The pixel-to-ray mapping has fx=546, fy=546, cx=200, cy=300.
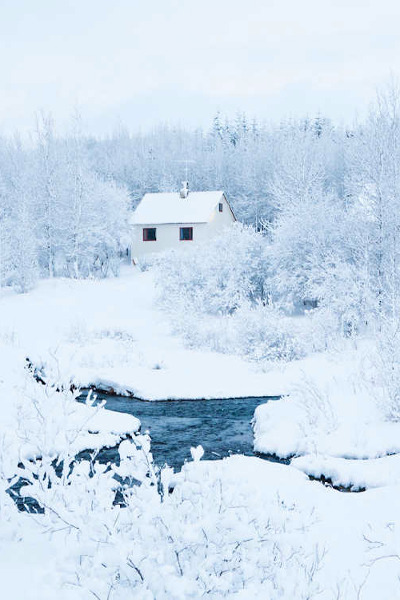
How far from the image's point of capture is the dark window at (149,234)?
4134cm

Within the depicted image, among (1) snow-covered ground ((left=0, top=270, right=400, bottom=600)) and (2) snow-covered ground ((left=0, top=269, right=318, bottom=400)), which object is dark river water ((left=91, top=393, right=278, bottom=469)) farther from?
(2) snow-covered ground ((left=0, top=269, right=318, bottom=400))

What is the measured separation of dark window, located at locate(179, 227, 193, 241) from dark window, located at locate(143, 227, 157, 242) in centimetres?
204

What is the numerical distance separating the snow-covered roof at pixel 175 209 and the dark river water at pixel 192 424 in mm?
27644

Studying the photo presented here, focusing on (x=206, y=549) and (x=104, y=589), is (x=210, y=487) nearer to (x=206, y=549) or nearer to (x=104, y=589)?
(x=206, y=549)

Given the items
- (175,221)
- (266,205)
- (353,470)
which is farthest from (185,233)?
(353,470)

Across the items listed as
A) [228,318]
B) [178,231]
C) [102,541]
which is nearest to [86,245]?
[178,231]

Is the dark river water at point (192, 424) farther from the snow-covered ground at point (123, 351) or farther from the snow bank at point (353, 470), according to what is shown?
the snow bank at point (353, 470)

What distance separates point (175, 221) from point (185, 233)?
1.16 meters

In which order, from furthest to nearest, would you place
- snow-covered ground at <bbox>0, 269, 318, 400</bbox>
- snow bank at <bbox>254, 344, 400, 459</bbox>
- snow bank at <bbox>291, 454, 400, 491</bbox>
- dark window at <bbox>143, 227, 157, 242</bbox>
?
dark window at <bbox>143, 227, 157, 242</bbox>
snow-covered ground at <bbox>0, 269, 318, 400</bbox>
snow bank at <bbox>254, 344, 400, 459</bbox>
snow bank at <bbox>291, 454, 400, 491</bbox>

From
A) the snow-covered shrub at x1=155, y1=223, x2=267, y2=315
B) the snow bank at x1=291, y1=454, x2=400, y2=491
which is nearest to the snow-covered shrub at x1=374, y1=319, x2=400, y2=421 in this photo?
the snow bank at x1=291, y1=454, x2=400, y2=491

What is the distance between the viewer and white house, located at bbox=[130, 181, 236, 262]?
40.5 metres

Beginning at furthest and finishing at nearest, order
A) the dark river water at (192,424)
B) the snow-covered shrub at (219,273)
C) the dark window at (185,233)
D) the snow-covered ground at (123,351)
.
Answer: the dark window at (185,233), the snow-covered shrub at (219,273), the snow-covered ground at (123,351), the dark river water at (192,424)

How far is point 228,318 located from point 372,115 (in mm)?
9907

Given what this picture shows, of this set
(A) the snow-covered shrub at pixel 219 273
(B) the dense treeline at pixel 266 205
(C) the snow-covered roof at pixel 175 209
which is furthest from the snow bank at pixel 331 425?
(C) the snow-covered roof at pixel 175 209
